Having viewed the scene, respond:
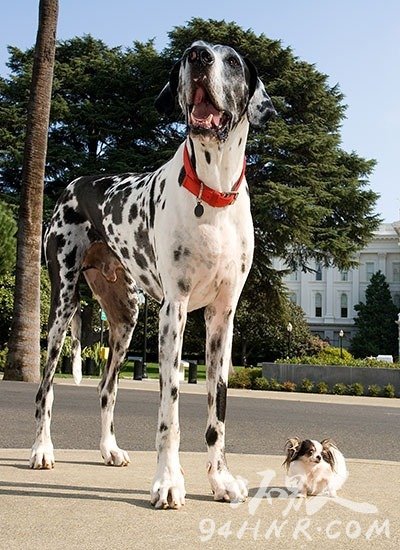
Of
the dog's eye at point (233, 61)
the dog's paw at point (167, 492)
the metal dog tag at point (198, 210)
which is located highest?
the dog's eye at point (233, 61)

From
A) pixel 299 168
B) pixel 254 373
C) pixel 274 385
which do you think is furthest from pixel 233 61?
pixel 299 168

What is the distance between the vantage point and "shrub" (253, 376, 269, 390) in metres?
26.8

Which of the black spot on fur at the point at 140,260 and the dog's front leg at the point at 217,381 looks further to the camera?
the black spot on fur at the point at 140,260

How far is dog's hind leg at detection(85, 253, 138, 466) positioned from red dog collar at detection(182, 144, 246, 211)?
67.2 inches

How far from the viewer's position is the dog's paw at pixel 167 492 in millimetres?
4332

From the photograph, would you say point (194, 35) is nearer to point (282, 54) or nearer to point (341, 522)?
point (282, 54)

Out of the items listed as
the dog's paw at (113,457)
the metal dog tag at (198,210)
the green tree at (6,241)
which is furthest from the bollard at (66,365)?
the metal dog tag at (198,210)

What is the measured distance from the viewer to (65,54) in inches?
1700

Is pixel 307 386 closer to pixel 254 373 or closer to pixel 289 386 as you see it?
pixel 289 386

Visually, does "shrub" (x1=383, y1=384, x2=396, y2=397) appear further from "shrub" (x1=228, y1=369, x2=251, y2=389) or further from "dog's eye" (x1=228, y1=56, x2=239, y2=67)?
"dog's eye" (x1=228, y1=56, x2=239, y2=67)

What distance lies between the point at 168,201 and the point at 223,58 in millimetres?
939

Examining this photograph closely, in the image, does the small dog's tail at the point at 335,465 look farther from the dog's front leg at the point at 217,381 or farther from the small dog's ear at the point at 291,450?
the dog's front leg at the point at 217,381

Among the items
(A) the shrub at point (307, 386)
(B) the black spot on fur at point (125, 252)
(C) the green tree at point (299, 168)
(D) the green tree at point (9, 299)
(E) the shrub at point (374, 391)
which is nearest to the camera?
(B) the black spot on fur at point (125, 252)

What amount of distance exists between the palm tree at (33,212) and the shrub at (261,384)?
8235mm
